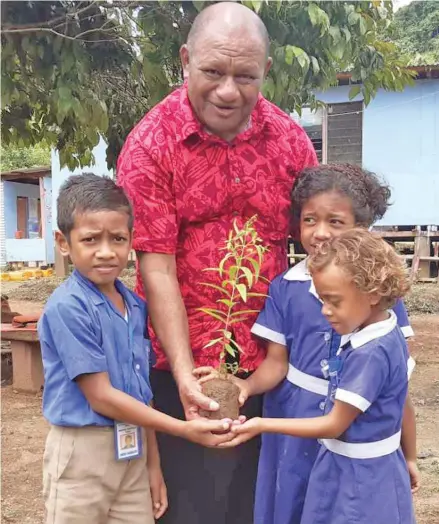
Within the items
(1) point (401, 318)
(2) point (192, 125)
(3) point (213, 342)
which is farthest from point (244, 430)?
(2) point (192, 125)

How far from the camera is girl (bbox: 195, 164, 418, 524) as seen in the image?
78.0 inches

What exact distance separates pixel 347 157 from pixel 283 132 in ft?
32.6

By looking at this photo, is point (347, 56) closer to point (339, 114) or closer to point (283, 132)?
point (283, 132)

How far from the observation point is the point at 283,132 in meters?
2.21

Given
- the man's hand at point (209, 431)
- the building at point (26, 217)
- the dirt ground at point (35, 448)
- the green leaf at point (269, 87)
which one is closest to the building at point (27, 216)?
the building at point (26, 217)

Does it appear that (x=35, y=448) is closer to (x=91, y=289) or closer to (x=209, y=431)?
(x=91, y=289)

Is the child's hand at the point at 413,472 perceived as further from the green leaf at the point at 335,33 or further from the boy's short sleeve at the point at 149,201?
the green leaf at the point at 335,33

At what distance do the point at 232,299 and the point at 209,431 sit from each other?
1.38 ft

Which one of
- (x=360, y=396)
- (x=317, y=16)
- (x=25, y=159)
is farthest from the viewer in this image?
(x=25, y=159)

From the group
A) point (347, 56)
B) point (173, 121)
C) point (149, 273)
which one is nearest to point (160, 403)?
point (149, 273)

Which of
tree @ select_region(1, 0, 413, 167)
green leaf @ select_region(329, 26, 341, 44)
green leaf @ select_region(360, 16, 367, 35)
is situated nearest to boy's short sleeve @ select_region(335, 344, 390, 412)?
tree @ select_region(1, 0, 413, 167)

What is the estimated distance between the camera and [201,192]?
2072 millimetres

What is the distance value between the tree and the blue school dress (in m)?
2.17

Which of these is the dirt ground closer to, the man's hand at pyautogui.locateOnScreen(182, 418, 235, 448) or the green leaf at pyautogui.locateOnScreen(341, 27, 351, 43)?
the man's hand at pyautogui.locateOnScreen(182, 418, 235, 448)
